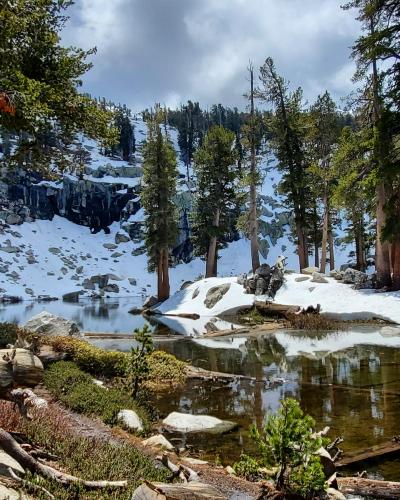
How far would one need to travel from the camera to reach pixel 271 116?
3750 cm

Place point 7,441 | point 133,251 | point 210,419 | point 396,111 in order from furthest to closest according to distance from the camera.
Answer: point 133,251, point 396,111, point 210,419, point 7,441

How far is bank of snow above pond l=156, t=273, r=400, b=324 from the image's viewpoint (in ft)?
79.6

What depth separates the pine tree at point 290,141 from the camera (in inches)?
1419

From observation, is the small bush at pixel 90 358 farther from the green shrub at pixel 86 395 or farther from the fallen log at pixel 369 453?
the fallen log at pixel 369 453

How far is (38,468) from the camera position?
16.1 feet

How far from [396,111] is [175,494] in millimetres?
24332

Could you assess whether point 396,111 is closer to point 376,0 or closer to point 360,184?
point 360,184

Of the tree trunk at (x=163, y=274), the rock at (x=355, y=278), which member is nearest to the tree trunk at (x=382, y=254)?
the rock at (x=355, y=278)

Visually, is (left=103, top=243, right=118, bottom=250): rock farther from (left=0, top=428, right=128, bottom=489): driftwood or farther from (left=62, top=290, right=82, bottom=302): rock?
(left=0, top=428, right=128, bottom=489): driftwood

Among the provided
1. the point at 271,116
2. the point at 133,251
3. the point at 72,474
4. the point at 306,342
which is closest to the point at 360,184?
the point at 306,342

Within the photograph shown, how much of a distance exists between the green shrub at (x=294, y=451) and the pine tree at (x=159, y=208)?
110 feet

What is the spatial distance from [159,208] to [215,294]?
402 inches

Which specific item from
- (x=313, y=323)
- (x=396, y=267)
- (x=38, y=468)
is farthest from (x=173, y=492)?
(x=396, y=267)

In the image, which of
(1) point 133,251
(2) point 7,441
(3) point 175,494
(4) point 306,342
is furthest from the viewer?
(1) point 133,251
